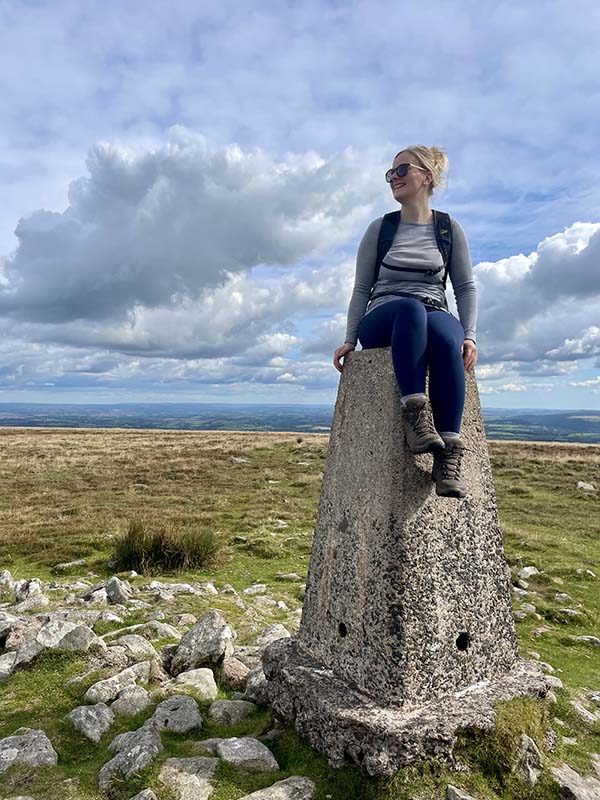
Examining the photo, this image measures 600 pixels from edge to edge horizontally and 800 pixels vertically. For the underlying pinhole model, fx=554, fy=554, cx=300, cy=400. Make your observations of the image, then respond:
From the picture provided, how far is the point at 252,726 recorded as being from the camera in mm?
4445

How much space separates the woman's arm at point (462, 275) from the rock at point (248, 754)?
3550 mm

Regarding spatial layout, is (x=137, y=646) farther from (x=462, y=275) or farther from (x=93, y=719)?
(x=462, y=275)

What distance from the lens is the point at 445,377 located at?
12.9ft

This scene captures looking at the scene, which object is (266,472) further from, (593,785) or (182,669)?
(593,785)

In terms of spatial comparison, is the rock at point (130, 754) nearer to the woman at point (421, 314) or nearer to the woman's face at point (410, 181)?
the woman at point (421, 314)

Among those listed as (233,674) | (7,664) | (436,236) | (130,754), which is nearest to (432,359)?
(436,236)

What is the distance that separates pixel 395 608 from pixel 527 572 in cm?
841

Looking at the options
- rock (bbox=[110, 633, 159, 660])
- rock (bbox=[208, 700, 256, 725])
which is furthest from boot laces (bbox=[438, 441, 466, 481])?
rock (bbox=[110, 633, 159, 660])

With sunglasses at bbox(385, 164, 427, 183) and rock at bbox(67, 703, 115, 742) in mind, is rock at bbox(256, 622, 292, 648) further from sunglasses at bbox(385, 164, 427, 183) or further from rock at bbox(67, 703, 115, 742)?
sunglasses at bbox(385, 164, 427, 183)

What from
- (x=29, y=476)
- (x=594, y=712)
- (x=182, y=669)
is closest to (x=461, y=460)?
(x=594, y=712)

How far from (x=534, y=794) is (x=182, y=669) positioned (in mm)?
3306

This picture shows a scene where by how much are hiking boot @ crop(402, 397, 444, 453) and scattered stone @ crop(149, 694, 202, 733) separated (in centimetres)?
274

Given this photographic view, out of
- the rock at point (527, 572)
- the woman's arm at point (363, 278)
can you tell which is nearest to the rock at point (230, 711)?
the woman's arm at point (363, 278)

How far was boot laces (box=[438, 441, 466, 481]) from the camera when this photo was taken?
12.6 ft
